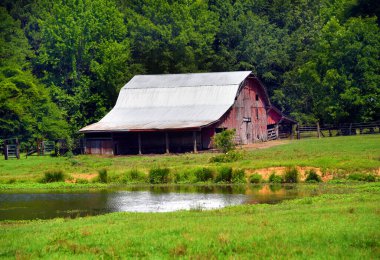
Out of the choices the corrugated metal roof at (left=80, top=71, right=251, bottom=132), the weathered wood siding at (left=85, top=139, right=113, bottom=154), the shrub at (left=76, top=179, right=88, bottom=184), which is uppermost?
the corrugated metal roof at (left=80, top=71, right=251, bottom=132)

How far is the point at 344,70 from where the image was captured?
69125 millimetres

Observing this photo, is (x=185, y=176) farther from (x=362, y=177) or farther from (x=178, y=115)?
(x=178, y=115)

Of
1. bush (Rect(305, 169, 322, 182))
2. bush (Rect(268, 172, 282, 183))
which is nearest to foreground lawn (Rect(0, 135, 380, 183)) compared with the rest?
bush (Rect(305, 169, 322, 182))

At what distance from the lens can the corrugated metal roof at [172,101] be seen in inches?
2447

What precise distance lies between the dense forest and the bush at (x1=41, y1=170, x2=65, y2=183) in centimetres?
2461

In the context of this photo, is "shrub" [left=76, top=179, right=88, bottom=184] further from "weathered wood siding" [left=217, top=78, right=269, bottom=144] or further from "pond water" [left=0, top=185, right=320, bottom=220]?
"weathered wood siding" [left=217, top=78, right=269, bottom=144]

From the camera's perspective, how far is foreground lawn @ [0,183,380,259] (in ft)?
60.2

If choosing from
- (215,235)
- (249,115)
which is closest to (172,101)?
(249,115)

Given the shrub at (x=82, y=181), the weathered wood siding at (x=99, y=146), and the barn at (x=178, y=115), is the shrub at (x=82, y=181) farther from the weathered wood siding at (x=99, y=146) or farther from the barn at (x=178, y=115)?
the weathered wood siding at (x=99, y=146)

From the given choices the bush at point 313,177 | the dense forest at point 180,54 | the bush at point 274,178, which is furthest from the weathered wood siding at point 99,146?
the bush at point 313,177

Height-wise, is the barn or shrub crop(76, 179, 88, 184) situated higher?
the barn

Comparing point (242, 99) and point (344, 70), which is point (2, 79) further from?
point (344, 70)

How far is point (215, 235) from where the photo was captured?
20062 mm

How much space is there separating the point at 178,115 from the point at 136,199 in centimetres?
2938
